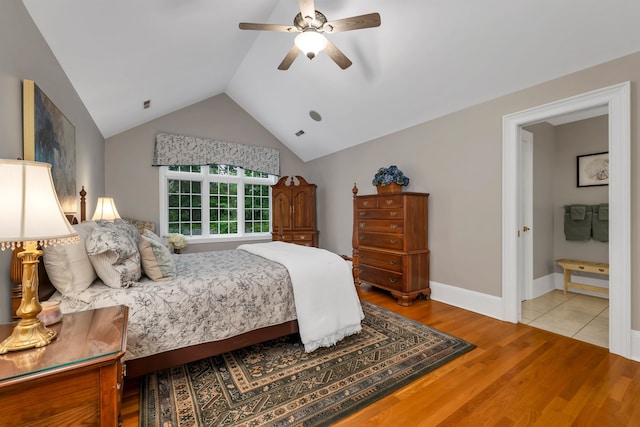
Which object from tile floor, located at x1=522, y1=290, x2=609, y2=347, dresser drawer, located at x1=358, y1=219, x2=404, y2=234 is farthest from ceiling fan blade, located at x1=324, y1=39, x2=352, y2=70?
tile floor, located at x1=522, y1=290, x2=609, y2=347

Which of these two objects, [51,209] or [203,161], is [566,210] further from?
[203,161]

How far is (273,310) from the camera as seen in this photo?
2.14m

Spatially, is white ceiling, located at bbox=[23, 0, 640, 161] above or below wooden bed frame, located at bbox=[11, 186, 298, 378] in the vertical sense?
above

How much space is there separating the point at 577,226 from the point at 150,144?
6.31 m

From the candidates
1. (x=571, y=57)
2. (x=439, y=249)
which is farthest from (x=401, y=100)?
(x=439, y=249)

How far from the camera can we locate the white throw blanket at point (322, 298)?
7.15 ft

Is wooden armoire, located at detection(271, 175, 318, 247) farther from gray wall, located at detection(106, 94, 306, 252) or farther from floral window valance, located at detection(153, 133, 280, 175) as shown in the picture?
gray wall, located at detection(106, 94, 306, 252)

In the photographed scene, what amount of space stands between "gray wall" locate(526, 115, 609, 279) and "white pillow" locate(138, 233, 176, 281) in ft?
14.0

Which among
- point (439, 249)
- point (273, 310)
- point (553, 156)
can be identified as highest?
point (553, 156)

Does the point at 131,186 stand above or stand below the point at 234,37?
below

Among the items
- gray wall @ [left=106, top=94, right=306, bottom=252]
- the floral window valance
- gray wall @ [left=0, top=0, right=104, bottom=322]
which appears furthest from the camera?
the floral window valance

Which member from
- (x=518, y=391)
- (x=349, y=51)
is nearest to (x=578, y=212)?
(x=518, y=391)

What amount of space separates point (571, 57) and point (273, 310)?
3178mm

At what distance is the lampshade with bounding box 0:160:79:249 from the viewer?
923 mm
